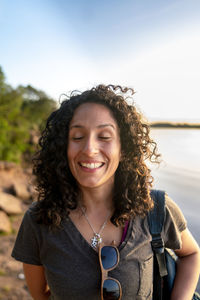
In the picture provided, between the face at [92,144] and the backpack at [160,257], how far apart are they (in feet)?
1.23

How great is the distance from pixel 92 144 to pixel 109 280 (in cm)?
77

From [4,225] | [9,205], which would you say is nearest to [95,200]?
[4,225]

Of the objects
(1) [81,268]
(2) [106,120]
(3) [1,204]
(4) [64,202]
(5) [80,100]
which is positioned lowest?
(3) [1,204]

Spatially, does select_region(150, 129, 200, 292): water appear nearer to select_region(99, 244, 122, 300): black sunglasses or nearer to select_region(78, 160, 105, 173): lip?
select_region(78, 160, 105, 173): lip

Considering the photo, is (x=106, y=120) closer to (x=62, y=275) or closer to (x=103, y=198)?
(x=103, y=198)

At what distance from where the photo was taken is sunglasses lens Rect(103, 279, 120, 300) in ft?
4.29

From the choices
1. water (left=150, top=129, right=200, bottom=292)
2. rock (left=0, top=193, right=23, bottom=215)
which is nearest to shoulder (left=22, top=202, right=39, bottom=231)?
water (left=150, top=129, right=200, bottom=292)

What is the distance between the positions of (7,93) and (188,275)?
17.8m

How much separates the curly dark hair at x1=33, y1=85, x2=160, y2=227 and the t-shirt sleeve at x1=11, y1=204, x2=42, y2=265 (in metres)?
0.07

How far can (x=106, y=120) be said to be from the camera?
150 cm

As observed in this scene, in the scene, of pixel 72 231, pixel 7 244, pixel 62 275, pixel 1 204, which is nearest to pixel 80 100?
pixel 72 231

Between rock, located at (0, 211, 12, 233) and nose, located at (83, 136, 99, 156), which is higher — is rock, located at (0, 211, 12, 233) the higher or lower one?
the lower one

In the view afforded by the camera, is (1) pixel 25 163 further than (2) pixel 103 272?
Yes

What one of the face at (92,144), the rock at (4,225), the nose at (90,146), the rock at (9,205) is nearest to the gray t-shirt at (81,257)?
the face at (92,144)
